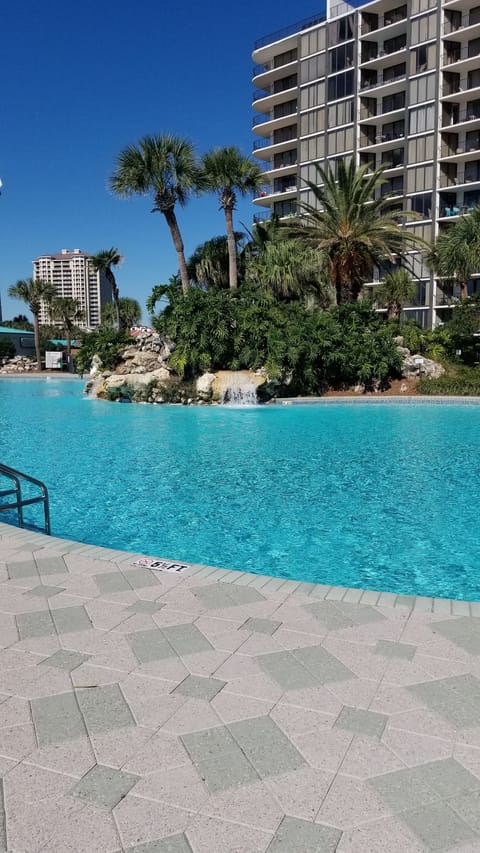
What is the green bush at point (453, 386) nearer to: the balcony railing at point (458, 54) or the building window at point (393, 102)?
the balcony railing at point (458, 54)

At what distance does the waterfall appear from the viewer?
23594 mm

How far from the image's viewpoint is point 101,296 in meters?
136

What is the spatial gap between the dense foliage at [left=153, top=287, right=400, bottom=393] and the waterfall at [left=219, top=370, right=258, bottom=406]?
2.20ft

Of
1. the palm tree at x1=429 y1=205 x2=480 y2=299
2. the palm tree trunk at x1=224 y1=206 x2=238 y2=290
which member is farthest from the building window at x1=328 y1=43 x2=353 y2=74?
the palm tree at x1=429 y1=205 x2=480 y2=299

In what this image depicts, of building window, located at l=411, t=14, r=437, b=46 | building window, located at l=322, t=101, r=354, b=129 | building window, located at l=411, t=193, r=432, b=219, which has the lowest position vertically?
building window, located at l=411, t=193, r=432, b=219

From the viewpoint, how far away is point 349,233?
2708 centimetres

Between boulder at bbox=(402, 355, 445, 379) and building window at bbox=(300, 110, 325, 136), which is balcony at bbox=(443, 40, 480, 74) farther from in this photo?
boulder at bbox=(402, 355, 445, 379)

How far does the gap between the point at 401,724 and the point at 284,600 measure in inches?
63.8

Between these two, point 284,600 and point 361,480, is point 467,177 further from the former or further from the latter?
point 284,600

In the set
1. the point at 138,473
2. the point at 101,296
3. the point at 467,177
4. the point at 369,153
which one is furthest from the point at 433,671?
the point at 101,296

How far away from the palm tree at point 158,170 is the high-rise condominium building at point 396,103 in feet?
54.2

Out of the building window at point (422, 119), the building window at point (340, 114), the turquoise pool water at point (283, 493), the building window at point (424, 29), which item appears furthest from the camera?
Answer: the building window at point (340, 114)

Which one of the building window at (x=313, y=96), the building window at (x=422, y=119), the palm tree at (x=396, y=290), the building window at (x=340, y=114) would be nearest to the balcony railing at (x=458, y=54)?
the building window at (x=422, y=119)

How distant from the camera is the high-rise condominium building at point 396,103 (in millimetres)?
44656
